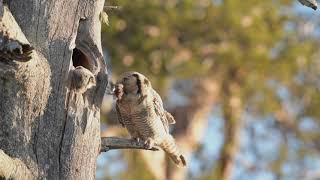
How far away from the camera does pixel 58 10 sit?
3398 millimetres

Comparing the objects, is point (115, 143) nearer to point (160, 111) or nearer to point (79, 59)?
point (79, 59)

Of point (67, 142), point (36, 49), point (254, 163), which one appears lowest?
point (67, 142)

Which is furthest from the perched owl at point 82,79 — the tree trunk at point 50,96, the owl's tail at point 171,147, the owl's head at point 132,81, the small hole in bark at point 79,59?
the owl's tail at point 171,147

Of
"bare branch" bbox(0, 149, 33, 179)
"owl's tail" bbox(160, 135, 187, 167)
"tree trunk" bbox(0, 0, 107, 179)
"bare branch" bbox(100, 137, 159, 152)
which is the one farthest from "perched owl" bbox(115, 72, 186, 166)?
"bare branch" bbox(0, 149, 33, 179)

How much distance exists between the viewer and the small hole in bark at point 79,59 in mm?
3496

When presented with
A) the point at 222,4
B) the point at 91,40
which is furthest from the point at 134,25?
the point at 91,40

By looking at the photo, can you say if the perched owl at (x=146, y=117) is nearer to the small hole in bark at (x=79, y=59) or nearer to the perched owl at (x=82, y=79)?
the small hole in bark at (x=79, y=59)

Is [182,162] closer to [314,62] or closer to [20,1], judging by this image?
[20,1]

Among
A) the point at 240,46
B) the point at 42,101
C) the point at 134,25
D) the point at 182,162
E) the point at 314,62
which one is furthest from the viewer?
the point at 314,62

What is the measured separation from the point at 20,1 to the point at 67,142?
0.63 metres

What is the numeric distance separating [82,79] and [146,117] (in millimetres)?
1128

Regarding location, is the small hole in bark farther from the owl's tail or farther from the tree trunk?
the owl's tail

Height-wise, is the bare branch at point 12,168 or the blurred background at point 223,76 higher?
the blurred background at point 223,76

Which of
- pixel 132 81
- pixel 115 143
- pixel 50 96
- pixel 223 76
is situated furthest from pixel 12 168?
pixel 223 76
